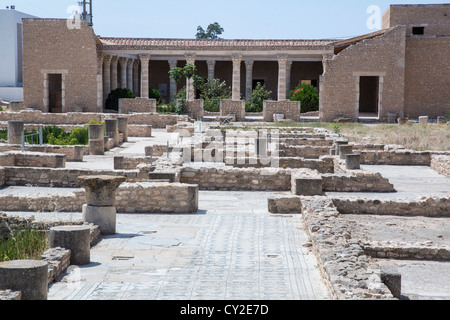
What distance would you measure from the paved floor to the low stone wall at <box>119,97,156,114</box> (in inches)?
946

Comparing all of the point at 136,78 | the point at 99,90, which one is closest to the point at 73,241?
the point at 99,90

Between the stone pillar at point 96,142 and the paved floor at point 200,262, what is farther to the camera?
the stone pillar at point 96,142

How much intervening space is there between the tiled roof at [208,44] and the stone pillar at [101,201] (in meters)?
28.7

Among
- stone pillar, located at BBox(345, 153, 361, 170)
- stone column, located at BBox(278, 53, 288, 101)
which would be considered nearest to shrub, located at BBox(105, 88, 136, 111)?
stone column, located at BBox(278, 53, 288, 101)

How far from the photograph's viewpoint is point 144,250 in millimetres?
8141

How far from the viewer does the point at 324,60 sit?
3622 centimetres

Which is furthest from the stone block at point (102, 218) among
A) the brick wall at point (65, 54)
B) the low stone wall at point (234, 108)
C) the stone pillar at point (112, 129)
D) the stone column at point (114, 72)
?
the stone column at point (114, 72)

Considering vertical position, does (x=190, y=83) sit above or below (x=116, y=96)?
above

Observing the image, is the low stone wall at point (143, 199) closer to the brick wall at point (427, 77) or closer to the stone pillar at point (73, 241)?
the stone pillar at point (73, 241)

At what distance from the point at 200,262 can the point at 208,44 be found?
31.4m

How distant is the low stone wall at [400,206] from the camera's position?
11.3m

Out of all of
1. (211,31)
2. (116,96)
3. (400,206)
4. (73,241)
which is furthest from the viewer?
(211,31)

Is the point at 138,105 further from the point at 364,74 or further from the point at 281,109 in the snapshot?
the point at 364,74

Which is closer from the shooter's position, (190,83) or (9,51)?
(190,83)
